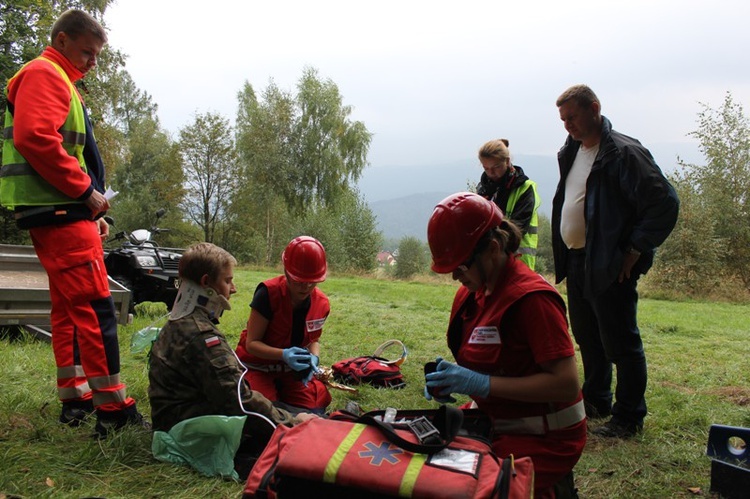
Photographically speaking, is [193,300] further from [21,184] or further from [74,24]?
[74,24]

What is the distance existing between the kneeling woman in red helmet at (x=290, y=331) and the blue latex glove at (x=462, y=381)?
1.43m

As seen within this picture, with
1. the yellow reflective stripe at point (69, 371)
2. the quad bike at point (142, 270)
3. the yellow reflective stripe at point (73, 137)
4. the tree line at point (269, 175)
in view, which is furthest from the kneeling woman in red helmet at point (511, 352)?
A: the tree line at point (269, 175)

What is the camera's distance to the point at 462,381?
193 centimetres

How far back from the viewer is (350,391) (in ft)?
13.8

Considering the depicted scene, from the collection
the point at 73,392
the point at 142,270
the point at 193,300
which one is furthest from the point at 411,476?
the point at 142,270

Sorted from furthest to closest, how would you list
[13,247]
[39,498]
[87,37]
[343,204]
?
[343,204]
[13,247]
[87,37]
[39,498]

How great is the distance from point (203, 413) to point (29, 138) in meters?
1.71

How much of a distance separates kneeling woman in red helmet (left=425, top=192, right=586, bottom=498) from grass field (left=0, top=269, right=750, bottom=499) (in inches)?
37.8

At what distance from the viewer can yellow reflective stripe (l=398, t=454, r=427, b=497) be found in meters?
1.42

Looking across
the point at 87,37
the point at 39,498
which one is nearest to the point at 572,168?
the point at 87,37

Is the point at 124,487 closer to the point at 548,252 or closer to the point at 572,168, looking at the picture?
the point at 572,168

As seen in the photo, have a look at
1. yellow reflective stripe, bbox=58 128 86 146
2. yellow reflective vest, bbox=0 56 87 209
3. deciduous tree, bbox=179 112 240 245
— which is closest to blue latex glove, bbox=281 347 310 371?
yellow reflective vest, bbox=0 56 87 209

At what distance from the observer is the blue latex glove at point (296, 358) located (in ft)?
10.5

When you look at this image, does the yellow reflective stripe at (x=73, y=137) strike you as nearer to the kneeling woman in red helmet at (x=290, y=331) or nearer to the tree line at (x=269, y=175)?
the kneeling woman in red helmet at (x=290, y=331)
